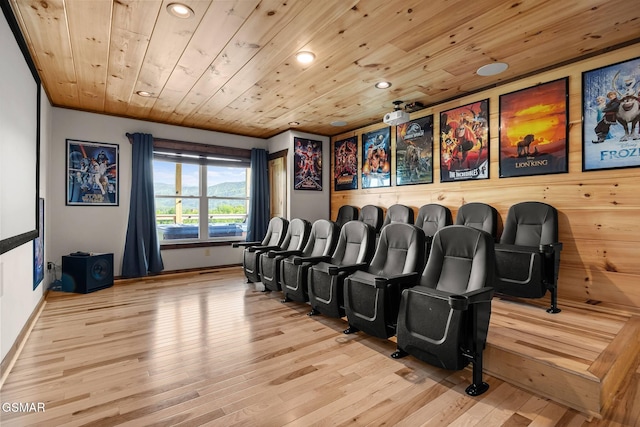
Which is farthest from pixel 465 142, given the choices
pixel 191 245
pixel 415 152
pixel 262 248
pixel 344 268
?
pixel 191 245

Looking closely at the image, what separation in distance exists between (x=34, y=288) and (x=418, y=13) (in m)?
4.66

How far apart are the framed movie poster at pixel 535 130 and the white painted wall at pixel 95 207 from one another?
201 inches

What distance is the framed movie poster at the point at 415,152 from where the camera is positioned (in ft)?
15.8

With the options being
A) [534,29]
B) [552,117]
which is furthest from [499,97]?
[534,29]

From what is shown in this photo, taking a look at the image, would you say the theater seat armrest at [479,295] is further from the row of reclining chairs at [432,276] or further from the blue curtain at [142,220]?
the blue curtain at [142,220]

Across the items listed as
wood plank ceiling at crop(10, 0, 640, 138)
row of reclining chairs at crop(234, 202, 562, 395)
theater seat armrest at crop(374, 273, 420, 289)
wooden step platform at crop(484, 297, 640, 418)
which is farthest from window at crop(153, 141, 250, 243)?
wooden step platform at crop(484, 297, 640, 418)

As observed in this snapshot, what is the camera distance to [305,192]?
250 inches

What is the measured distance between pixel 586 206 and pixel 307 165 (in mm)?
4373

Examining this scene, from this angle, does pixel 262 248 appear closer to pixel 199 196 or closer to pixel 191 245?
pixel 191 245

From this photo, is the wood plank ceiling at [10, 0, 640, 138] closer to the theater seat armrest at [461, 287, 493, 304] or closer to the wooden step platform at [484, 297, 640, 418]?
the theater seat armrest at [461, 287, 493, 304]

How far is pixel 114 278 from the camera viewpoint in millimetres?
5188

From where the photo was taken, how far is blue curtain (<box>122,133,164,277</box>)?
5262mm

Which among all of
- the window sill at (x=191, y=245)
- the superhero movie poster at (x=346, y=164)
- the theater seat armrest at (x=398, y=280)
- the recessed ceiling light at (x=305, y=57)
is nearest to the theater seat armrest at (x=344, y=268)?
the theater seat armrest at (x=398, y=280)

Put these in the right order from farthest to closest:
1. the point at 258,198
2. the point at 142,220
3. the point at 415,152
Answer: the point at 258,198
the point at 142,220
the point at 415,152
